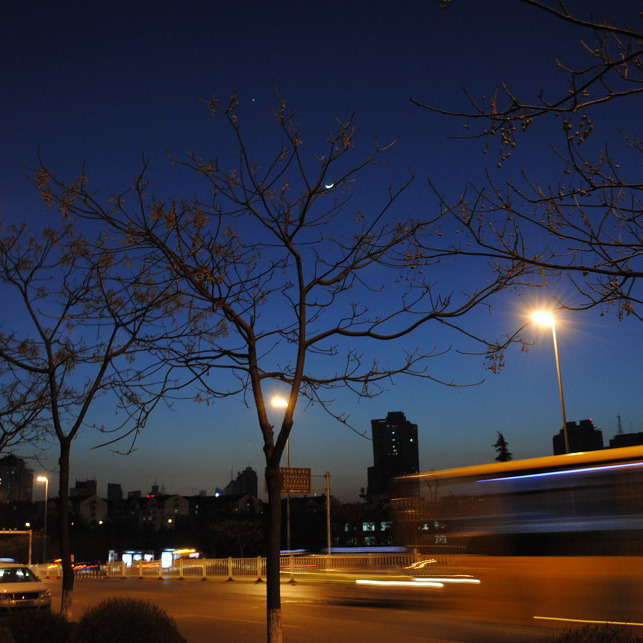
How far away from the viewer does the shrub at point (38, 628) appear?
9688 mm

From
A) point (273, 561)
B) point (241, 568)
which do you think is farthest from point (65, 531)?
point (241, 568)

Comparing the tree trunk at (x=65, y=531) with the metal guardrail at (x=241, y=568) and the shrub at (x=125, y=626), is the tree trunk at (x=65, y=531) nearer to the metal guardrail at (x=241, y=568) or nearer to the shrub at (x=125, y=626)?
the shrub at (x=125, y=626)

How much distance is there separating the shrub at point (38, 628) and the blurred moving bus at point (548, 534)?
7.50m

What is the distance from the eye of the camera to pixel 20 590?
63.7 feet

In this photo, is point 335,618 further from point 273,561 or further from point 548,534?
point 273,561

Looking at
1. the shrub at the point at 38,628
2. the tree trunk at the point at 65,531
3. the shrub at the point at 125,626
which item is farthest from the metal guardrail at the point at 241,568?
the shrub at the point at 38,628

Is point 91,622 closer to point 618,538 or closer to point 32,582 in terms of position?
point 618,538

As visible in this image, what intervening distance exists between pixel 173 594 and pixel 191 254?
21.8 m

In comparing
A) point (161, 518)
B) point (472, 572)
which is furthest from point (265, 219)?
point (161, 518)

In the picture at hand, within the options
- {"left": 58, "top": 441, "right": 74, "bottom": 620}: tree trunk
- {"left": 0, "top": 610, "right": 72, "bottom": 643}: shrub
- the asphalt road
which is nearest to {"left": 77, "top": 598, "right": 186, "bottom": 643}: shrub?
{"left": 0, "top": 610, "right": 72, "bottom": 643}: shrub

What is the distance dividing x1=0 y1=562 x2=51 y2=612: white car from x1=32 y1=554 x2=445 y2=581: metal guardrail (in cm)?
987

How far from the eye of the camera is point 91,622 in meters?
9.71

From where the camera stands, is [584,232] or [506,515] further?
[506,515]

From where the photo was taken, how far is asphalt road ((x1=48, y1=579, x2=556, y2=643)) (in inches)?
582
